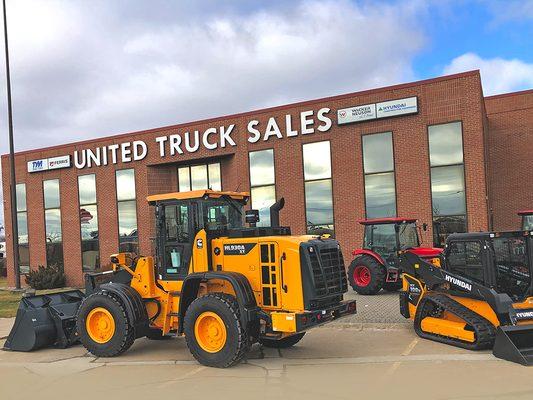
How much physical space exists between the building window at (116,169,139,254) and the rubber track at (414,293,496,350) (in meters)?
18.4

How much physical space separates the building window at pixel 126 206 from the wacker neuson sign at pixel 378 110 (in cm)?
1103

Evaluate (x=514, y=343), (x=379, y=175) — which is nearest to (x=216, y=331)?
(x=514, y=343)

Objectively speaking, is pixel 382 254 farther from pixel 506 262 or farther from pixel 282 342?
pixel 282 342

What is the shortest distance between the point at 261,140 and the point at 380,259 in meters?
8.76

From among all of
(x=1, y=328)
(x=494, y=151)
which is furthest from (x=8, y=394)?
(x=494, y=151)

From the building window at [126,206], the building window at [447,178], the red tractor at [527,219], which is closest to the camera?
the red tractor at [527,219]

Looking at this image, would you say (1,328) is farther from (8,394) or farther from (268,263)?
(268,263)

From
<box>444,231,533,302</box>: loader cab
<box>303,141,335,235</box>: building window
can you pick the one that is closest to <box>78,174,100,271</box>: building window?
<box>303,141,335,235</box>: building window

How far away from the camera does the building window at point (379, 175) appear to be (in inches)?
794

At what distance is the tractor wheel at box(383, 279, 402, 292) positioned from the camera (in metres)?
15.9

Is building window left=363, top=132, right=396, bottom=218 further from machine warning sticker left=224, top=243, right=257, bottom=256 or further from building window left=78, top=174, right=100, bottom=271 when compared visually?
building window left=78, top=174, right=100, bottom=271

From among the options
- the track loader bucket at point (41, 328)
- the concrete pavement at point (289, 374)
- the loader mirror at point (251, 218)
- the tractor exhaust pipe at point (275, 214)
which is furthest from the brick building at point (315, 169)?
the track loader bucket at point (41, 328)

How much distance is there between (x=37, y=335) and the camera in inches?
388

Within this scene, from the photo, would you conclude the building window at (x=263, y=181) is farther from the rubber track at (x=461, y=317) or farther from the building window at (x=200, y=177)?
the rubber track at (x=461, y=317)
